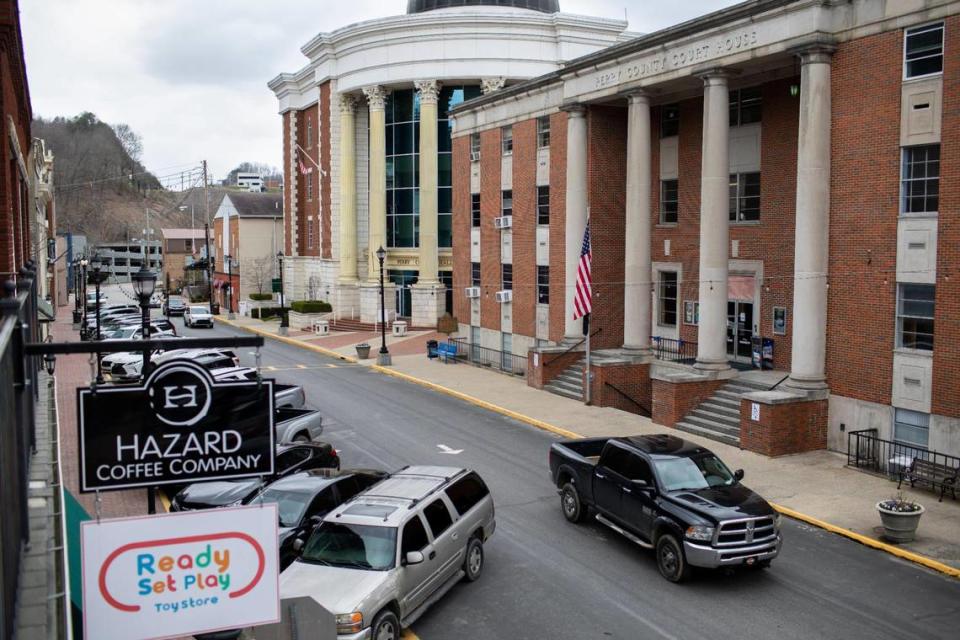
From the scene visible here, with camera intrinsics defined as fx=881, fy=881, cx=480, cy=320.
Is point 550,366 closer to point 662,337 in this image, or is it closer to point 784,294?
point 662,337

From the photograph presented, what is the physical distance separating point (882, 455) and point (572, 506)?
9.16 metres

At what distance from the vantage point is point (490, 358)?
4172 centimetres

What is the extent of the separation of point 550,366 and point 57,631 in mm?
28518

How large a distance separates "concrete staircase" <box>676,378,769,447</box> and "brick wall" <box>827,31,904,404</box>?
2919 mm

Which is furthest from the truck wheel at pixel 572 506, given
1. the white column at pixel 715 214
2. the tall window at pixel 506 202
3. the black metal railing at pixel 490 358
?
the tall window at pixel 506 202

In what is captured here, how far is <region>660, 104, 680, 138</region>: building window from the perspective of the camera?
108 ft

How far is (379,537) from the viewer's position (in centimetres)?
1233

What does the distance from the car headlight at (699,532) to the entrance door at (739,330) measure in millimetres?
16680

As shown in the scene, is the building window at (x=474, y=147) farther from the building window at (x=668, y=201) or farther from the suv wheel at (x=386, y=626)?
the suv wheel at (x=386, y=626)

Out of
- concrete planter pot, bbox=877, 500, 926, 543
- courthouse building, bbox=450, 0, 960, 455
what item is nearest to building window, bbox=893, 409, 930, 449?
courthouse building, bbox=450, 0, 960, 455

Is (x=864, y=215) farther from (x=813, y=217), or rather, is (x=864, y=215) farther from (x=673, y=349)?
(x=673, y=349)

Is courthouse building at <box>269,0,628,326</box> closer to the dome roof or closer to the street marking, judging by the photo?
the dome roof

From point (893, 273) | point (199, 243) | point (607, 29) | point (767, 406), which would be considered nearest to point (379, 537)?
point (767, 406)

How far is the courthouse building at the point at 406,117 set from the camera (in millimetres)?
57625
